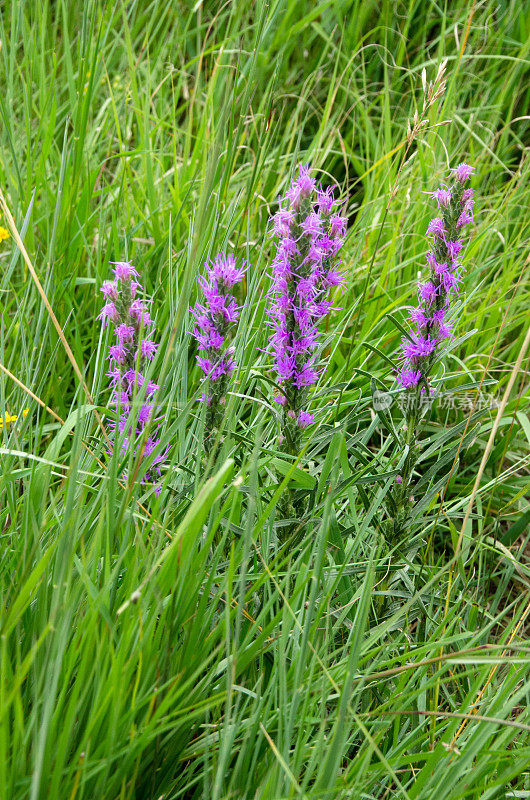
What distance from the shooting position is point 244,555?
95 centimetres

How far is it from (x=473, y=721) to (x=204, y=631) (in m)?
0.53

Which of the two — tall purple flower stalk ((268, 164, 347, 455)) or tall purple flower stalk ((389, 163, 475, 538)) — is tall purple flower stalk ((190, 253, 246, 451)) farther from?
tall purple flower stalk ((389, 163, 475, 538))

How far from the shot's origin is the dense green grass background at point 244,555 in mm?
1010

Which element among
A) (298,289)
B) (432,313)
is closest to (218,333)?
(298,289)

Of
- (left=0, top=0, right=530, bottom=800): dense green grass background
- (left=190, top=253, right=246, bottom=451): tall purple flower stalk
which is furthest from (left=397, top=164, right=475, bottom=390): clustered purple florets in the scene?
(left=190, top=253, right=246, bottom=451): tall purple flower stalk

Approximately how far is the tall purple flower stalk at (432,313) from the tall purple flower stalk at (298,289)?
7.3 inches

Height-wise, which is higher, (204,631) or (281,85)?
(281,85)

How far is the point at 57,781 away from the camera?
0.91 metres

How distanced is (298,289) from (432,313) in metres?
0.32

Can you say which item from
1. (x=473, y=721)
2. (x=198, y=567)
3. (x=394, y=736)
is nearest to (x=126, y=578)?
(x=198, y=567)

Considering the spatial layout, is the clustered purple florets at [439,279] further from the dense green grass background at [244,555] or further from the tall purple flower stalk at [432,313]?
the dense green grass background at [244,555]

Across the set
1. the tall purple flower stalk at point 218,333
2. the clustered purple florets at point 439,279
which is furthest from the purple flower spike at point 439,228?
the tall purple flower stalk at point 218,333

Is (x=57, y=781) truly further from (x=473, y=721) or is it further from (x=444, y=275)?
(x=444, y=275)

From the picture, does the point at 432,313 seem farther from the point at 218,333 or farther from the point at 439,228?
the point at 218,333
